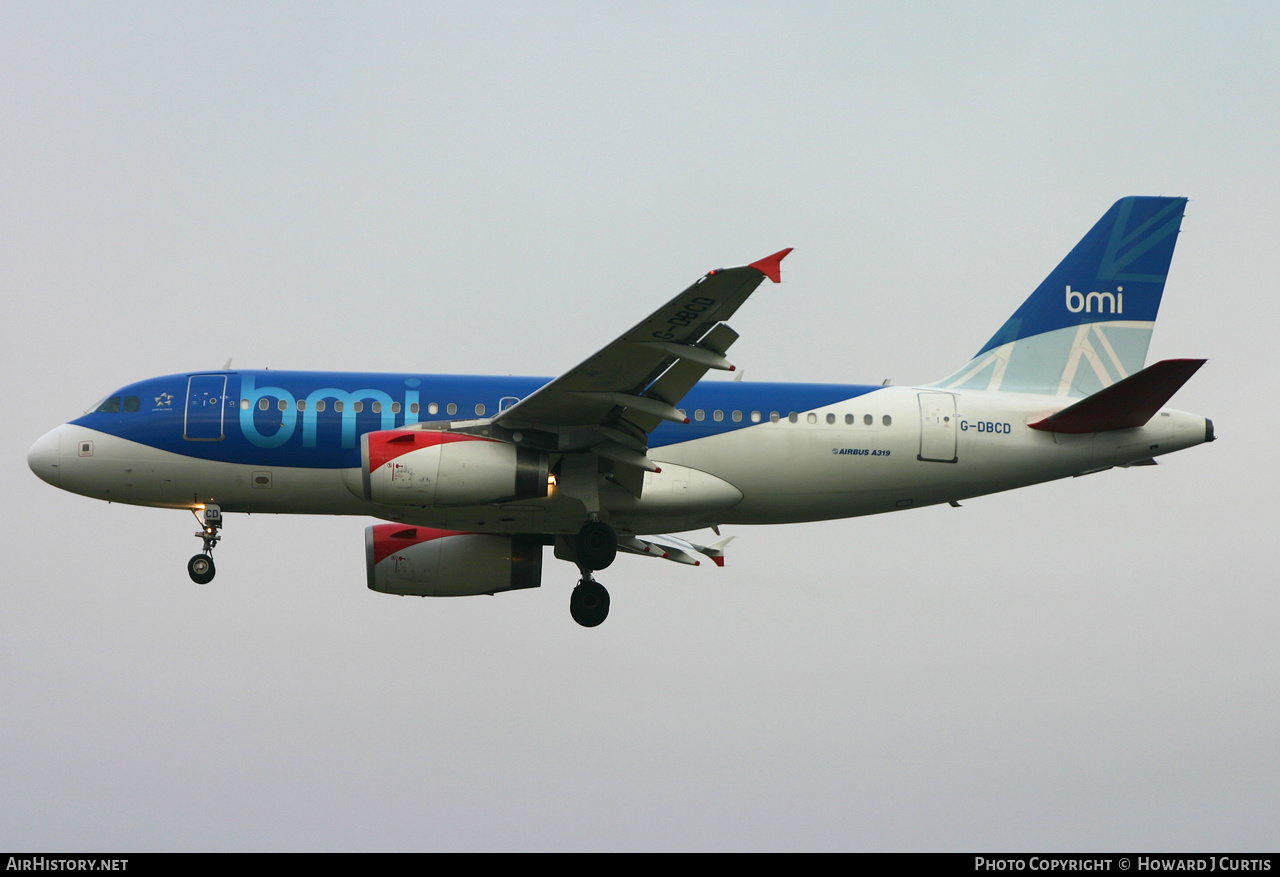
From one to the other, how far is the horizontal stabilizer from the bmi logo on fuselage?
11.8 ft

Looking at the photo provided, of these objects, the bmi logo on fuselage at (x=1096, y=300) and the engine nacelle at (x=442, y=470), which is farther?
the bmi logo on fuselage at (x=1096, y=300)

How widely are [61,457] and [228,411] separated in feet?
11.9

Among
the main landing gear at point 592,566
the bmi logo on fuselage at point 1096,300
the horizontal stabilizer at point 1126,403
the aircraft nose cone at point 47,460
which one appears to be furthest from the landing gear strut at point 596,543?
the bmi logo on fuselage at point 1096,300

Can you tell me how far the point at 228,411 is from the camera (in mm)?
25531

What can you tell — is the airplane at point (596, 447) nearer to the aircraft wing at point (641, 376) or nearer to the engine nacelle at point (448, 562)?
the aircraft wing at point (641, 376)

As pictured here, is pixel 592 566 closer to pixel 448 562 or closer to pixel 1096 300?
Answer: pixel 448 562

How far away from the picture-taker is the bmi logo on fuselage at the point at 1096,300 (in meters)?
29.0

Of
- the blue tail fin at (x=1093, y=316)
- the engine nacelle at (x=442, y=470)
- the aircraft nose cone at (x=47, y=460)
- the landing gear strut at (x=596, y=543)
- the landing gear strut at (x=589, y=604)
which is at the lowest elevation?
the landing gear strut at (x=589, y=604)

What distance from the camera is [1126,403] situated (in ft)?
83.8

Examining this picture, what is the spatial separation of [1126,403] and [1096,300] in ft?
14.0

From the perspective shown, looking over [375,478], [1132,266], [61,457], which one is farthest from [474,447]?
[1132,266]

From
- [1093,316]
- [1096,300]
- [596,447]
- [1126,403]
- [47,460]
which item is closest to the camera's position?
[596,447]

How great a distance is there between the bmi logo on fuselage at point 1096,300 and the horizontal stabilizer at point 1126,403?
11.8 ft

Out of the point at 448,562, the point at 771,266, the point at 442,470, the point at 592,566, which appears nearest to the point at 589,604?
the point at 592,566
